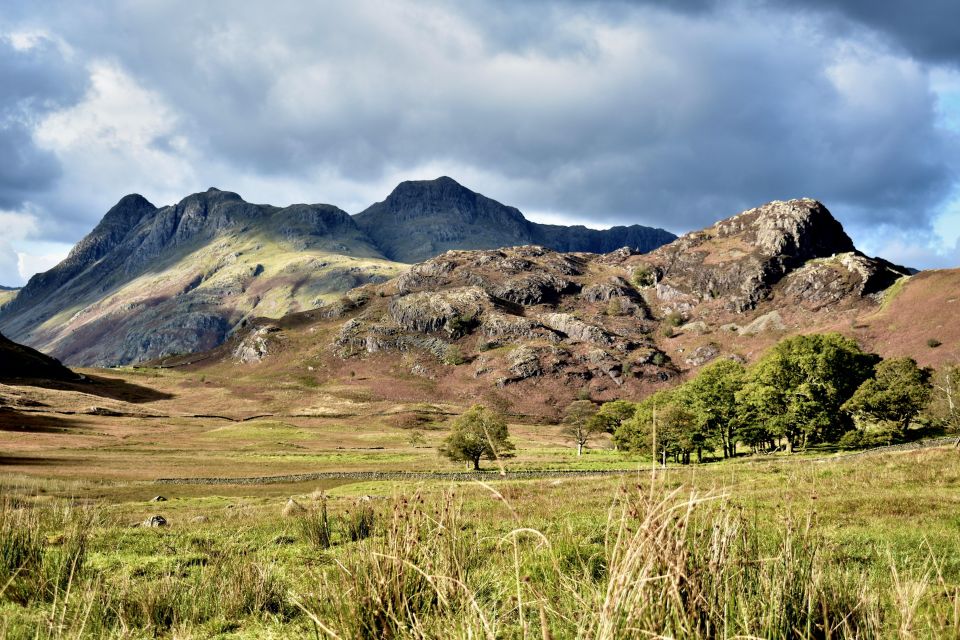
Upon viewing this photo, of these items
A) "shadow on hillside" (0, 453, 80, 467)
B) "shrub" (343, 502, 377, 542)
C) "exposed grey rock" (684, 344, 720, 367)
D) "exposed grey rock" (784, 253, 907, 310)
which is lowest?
"shadow on hillside" (0, 453, 80, 467)

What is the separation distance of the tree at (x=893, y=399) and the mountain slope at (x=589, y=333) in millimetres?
77074

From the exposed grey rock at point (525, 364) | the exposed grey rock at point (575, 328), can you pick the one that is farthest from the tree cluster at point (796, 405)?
the exposed grey rock at point (575, 328)

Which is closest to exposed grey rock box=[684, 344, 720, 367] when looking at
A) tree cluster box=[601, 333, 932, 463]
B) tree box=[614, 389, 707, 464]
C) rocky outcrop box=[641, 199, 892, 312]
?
rocky outcrop box=[641, 199, 892, 312]

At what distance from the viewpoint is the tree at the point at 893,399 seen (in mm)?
59781

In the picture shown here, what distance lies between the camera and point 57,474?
163 feet

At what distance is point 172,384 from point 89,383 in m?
20.5

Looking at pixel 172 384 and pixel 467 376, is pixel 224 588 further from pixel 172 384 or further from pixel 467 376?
pixel 172 384

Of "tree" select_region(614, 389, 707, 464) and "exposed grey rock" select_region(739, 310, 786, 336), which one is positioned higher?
"exposed grey rock" select_region(739, 310, 786, 336)

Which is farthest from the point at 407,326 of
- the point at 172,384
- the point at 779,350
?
the point at 779,350

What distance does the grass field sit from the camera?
4.49 m

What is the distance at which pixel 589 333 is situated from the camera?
17500 centimetres

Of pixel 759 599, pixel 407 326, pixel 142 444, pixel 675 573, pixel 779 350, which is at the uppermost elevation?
pixel 407 326

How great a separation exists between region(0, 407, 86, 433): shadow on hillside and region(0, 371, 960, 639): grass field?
32.5m

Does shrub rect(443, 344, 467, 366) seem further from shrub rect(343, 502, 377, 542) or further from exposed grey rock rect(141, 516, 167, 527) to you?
shrub rect(343, 502, 377, 542)
